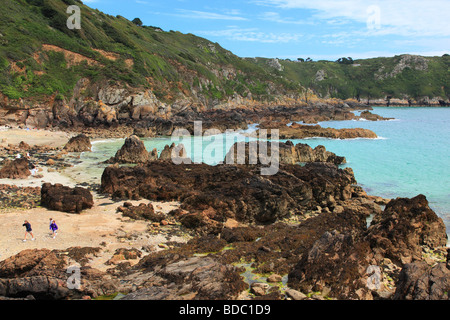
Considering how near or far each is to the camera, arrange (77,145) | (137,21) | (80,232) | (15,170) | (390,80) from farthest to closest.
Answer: (390,80) < (137,21) < (77,145) < (15,170) < (80,232)

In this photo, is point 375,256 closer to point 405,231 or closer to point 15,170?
point 405,231

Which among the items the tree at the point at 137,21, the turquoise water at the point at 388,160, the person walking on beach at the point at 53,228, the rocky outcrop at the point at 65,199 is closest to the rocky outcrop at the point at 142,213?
the rocky outcrop at the point at 65,199

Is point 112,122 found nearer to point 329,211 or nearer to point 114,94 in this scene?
point 114,94

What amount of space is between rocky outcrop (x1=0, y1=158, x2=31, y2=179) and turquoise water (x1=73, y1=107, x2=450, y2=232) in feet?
12.1

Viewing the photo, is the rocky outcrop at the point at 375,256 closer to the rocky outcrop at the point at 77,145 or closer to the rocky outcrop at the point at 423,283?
the rocky outcrop at the point at 423,283

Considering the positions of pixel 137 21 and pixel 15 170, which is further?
pixel 137 21

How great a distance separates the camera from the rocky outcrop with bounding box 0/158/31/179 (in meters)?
23.1

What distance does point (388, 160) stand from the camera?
36906 millimetres

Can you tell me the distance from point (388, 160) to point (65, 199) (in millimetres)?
33098

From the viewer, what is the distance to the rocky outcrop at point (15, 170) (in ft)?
75.9

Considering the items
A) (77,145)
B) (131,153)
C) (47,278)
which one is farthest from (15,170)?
(47,278)

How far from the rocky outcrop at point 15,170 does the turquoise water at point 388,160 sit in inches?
145

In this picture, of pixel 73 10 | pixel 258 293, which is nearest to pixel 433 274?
pixel 258 293

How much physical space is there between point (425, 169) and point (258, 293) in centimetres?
3060
